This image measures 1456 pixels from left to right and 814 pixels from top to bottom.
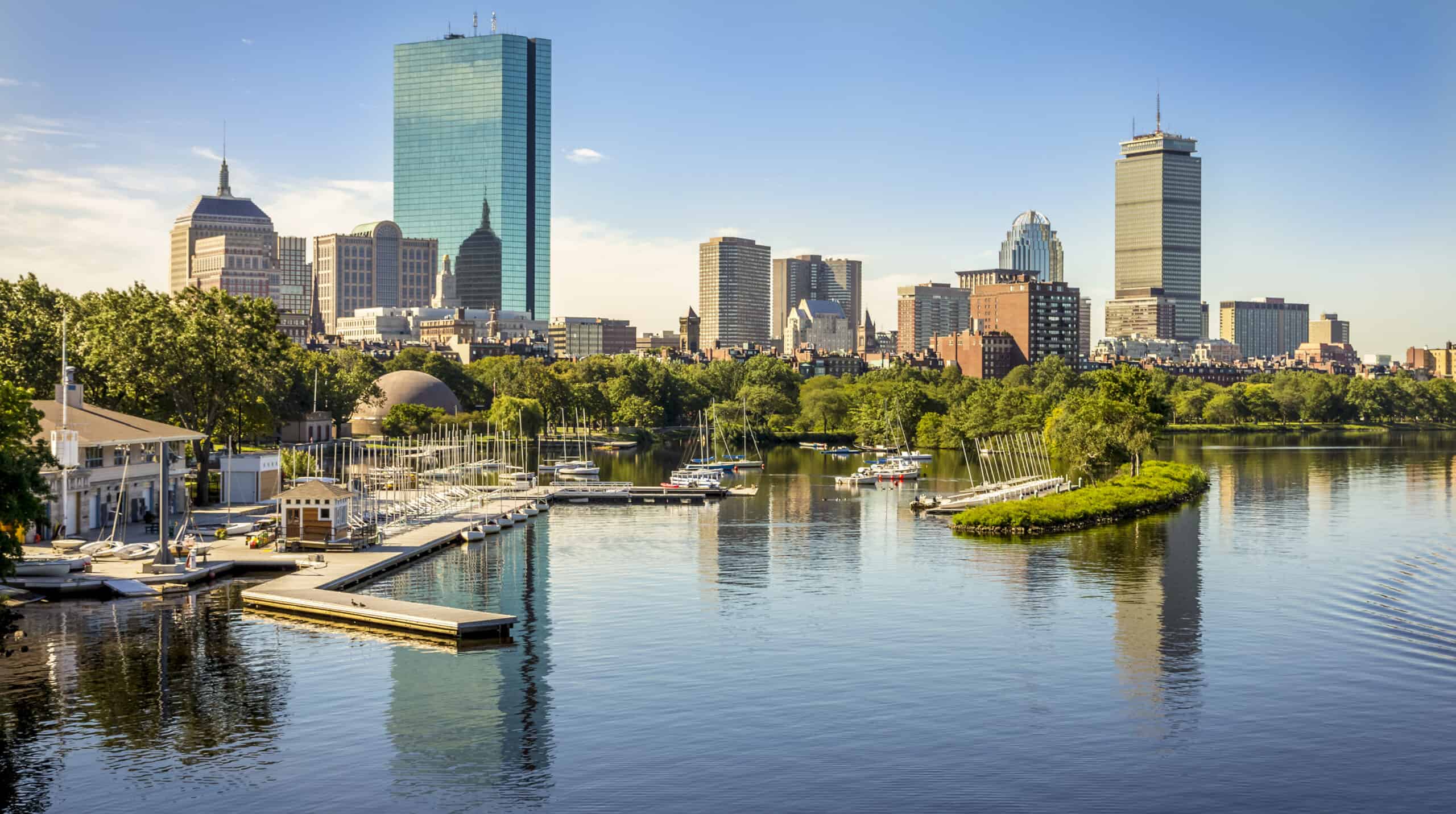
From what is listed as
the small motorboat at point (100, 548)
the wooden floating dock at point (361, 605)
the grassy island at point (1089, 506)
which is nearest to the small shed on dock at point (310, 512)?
the wooden floating dock at point (361, 605)

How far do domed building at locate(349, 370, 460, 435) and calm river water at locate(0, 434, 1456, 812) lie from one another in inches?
4104

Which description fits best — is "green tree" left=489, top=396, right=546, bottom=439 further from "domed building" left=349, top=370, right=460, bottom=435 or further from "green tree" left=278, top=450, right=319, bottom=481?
"green tree" left=278, top=450, right=319, bottom=481

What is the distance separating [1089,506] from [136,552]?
6116cm

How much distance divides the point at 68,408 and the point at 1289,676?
6588 centimetres

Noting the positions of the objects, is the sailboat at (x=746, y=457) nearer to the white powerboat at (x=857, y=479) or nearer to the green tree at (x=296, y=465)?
the white powerboat at (x=857, y=479)

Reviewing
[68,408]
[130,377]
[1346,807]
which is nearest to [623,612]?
[1346,807]

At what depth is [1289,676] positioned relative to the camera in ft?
159

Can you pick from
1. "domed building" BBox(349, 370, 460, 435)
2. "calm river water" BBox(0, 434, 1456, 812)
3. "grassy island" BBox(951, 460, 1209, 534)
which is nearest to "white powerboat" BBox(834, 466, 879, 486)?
"grassy island" BBox(951, 460, 1209, 534)

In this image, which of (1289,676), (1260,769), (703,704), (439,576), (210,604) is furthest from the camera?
(439,576)

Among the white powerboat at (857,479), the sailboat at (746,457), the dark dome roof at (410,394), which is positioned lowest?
the white powerboat at (857,479)

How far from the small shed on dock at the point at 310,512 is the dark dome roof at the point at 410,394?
10189cm

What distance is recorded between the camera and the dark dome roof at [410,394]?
178m

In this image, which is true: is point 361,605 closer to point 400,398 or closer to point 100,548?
point 100,548

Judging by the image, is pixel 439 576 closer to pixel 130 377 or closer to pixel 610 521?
pixel 610 521
